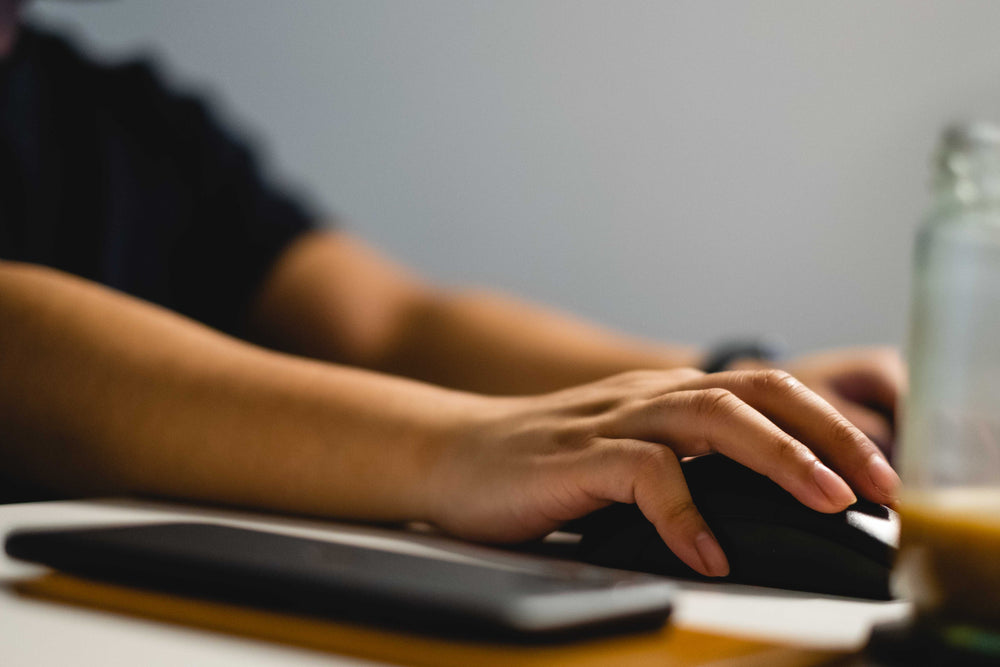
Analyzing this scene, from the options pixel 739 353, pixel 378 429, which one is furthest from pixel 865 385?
pixel 378 429

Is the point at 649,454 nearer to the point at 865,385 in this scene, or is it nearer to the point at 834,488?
the point at 834,488

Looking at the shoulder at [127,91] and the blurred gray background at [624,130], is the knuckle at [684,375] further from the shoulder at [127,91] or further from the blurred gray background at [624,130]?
the blurred gray background at [624,130]

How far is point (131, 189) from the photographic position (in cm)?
→ 109

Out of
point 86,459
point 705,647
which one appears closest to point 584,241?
point 86,459

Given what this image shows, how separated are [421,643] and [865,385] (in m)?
0.63

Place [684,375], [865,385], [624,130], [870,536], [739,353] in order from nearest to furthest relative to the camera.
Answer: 1. [870,536]
2. [684,375]
3. [865,385]
4. [739,353]
5. [624,130]

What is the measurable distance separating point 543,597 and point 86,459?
39 cm

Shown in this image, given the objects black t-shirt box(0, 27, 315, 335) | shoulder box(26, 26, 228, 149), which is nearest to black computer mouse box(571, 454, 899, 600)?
black t-shirt box(0, 27, 315, 335)

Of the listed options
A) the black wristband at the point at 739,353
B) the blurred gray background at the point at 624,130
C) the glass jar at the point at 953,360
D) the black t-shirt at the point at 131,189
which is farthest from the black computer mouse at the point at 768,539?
the blurred gray background at the point at 624,130

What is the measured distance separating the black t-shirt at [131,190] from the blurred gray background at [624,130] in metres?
0.42

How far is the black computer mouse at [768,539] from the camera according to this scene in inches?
16.1

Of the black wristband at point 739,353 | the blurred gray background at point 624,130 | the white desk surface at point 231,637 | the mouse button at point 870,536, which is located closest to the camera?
the white desk surface at point 231,637

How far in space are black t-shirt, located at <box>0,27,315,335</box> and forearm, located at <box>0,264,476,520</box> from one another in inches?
16.4

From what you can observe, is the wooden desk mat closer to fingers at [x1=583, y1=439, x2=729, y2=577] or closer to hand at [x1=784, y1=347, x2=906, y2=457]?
fingers at [x1=583, y1=439, x2=729, y2=577]
